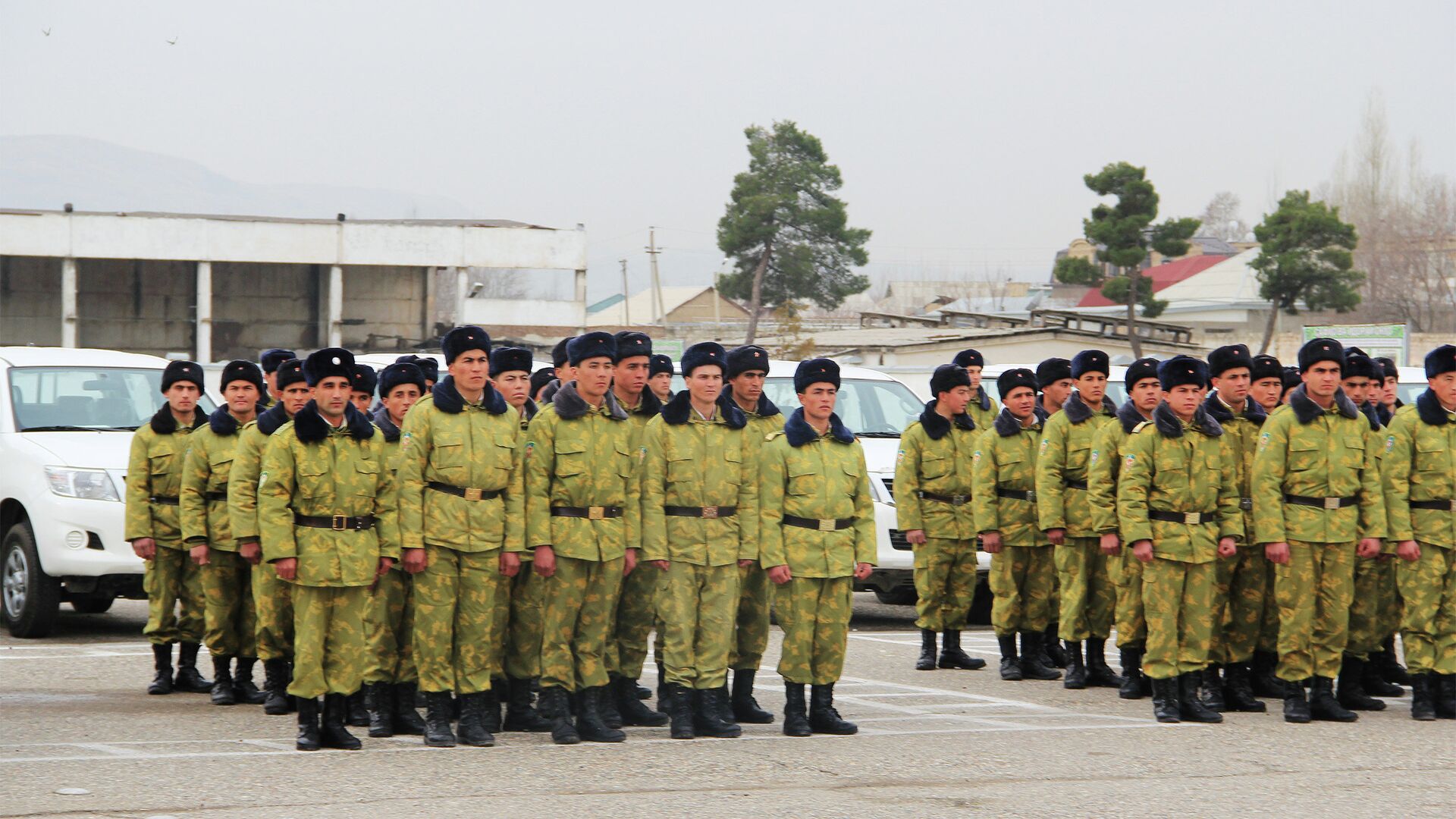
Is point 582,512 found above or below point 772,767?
above

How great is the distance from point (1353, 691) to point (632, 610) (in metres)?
4.19

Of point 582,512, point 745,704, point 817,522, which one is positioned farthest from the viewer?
point 745,704

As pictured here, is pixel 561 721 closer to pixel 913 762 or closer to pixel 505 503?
pixel 505 503

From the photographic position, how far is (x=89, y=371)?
12.8 metres

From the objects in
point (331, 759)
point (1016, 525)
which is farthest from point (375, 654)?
point (1016, 525)

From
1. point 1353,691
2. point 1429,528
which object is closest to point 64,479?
point 1353,691

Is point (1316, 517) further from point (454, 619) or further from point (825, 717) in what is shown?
point (454, 619)

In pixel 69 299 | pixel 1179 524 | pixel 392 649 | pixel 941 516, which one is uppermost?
pixel 69 299

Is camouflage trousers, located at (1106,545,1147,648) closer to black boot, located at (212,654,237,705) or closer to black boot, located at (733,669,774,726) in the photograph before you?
black boot, located at (733,669,774,726)

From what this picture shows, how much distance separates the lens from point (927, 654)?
1130 cm

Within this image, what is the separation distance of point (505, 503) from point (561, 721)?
42.7 inches

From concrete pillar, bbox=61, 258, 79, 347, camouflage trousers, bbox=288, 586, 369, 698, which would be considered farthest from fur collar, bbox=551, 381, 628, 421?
concrete pillar, bbox=61, 258, 79, 347

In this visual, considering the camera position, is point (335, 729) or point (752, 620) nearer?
point (335, 729)

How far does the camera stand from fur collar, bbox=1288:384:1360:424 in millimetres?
9297
